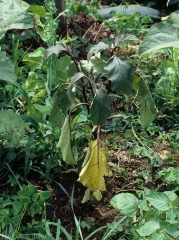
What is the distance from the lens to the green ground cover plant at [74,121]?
1.93 m

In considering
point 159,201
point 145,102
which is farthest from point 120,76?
point 159,201

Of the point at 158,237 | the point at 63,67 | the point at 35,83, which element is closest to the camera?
the point at 158,237

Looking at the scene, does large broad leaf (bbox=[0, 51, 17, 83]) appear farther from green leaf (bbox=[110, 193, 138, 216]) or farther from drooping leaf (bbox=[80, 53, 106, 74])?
green leaf (bbox=[110, 193, 138, 216])

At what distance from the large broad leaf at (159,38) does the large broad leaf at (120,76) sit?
0.26 metres

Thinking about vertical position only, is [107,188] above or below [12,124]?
below

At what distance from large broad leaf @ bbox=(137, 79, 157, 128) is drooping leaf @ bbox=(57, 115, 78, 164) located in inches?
13.4

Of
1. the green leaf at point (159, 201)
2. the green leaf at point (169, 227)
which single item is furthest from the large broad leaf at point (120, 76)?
the green leaf at point (169, 227)

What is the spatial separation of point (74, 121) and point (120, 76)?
63cm

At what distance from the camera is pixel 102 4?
15.3ft

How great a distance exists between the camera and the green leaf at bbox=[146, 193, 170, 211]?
1.91 m

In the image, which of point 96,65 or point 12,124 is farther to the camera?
point 12,124

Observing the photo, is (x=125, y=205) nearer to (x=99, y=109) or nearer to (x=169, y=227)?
(x=169, y=227)

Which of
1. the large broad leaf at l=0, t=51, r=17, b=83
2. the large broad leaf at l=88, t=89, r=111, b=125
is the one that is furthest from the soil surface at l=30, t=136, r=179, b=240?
the large broad leaf at l=0, t=51, r=17, b=83

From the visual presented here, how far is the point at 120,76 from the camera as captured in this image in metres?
1.92
